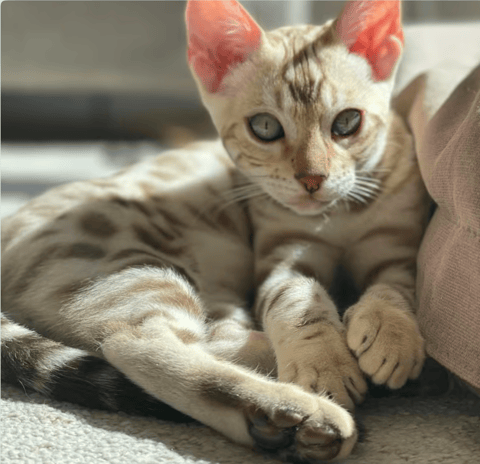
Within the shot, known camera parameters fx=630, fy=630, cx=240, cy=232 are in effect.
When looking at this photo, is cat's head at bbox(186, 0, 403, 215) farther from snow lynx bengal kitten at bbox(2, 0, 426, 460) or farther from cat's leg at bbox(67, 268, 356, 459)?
cat's leg at bbox(67, 268, 356, 459)

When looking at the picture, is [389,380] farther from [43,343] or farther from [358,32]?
[358,32]

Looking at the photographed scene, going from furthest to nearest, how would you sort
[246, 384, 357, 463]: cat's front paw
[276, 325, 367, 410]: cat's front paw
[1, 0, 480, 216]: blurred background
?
[1, 0, 480, 216]: blurred background
[276, 325, 367, 410]: cat's front paw
[246, 384, 357, 463]: cat's front paw

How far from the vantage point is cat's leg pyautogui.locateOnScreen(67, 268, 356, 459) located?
0.77 meters

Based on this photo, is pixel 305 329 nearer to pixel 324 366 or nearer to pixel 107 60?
pixel 324 366

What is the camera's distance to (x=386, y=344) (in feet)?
3.04

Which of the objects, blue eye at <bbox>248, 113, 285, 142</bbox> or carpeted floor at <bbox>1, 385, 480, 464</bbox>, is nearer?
carpeted floor at <bbox>1, 385, 480, 464</bbox>

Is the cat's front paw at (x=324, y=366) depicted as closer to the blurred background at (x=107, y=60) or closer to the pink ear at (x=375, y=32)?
the pink ear at (x=375, y=32)

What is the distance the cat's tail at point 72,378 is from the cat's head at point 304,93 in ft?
1.58

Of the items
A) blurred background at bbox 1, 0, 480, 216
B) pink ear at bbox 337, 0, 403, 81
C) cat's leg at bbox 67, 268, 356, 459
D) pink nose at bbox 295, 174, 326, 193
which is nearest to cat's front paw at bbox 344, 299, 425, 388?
cat's leg at bbox 67, 268, 356, 459

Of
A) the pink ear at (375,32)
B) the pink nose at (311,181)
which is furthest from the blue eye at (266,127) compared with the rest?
the pink ear at (375,32)

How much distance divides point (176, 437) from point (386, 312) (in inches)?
15.2

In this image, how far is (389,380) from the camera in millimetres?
910

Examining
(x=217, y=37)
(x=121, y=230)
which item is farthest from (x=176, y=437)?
(x=217, y=37)

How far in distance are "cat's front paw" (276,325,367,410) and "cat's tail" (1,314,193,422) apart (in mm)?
174
